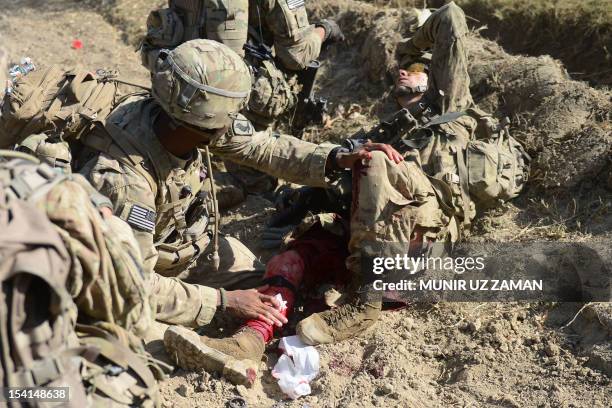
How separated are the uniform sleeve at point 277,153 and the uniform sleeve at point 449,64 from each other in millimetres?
1092

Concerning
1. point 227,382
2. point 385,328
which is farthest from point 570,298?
point 227,382

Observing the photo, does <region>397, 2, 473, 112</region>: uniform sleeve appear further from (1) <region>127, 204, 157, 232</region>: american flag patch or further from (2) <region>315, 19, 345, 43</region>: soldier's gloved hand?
(1) <region>127, 204, 157, 232</region>: american flag patch

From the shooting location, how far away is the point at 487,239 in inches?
215

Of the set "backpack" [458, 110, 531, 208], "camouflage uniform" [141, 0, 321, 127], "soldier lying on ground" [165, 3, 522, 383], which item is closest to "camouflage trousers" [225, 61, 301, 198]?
"camouflage uniform" [141, 0, 321, 127]

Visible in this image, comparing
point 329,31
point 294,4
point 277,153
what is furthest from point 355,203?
point 329,31

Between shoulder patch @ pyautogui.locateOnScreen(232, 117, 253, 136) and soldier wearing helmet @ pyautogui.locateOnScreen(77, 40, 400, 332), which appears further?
shoulder patch @ pyautogui.locateOnScreen(232, 117, 253, 136)

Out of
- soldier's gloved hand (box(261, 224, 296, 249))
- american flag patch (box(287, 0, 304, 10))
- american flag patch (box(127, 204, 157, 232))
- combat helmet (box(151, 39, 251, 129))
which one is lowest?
soldier's gloved hand (box(261, 224, 296, 249))

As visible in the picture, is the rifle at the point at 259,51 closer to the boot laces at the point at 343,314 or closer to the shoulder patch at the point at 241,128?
the shoulder patch at the point at 241,128

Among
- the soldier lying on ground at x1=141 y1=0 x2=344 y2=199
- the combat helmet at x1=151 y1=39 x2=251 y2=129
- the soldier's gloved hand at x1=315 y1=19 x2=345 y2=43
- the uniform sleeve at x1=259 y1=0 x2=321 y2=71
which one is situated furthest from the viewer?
the soldier's gloved hand at x1=315 y1=19 x2=345 y2=43

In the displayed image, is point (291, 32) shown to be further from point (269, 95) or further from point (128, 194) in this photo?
point (128, 194)

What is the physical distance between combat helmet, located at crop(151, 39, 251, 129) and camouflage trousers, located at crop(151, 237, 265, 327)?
2.85 feet

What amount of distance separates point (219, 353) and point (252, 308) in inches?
15.7

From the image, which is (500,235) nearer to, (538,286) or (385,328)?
(538,286)

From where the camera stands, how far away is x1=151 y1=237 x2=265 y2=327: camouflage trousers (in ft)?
13.8
